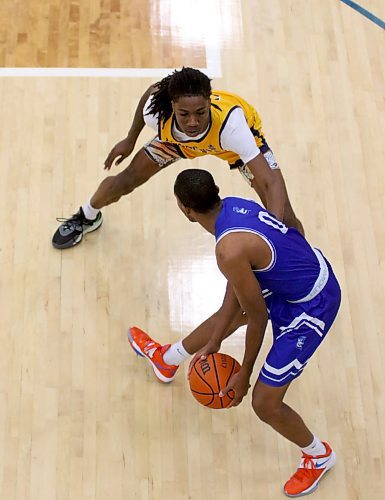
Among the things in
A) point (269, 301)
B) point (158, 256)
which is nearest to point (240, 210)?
point (269, 301)

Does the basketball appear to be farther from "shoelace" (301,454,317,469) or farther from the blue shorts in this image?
"shoelace" (301,454,317,469)

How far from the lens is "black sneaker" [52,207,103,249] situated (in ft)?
15.2

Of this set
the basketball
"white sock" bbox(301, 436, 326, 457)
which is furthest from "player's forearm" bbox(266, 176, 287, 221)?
"white sock" bbox(301, 436, 326, 457)

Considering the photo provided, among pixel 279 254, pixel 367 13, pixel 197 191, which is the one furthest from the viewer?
pixel 367 13

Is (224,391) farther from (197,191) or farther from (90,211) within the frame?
(90,211)

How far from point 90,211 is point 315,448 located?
1.76m

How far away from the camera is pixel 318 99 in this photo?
17.5 feet

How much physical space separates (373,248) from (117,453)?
6.03 feet

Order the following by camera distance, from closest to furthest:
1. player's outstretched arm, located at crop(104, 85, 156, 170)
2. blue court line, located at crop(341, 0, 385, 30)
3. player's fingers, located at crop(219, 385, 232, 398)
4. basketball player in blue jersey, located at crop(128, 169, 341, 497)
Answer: basketball player in blue jersey, located at crop(128, 169, 341, 497) → player's fingers, located at crop(219, 385, 232, 398) → player's outstretched arm, located at crop(104, 85, 156, 170) → blue court line, located at crop(341, 0, 385, 30)

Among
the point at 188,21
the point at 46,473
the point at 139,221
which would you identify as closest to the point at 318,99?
the point at 188,21

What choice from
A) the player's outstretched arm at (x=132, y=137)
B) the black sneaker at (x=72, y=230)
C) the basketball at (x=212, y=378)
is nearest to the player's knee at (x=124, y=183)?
the player's outstretched arm at (x=132, y=137)

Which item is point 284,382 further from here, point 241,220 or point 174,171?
point 174,171

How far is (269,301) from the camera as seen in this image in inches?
141

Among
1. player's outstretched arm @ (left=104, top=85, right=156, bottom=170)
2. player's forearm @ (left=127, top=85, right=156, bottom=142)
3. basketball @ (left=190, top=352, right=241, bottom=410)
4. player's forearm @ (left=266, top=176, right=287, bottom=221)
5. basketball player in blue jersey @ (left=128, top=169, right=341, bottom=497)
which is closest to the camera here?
basketball player in blue jersey @ (left=128, top=169, right=341, bottom=497)
